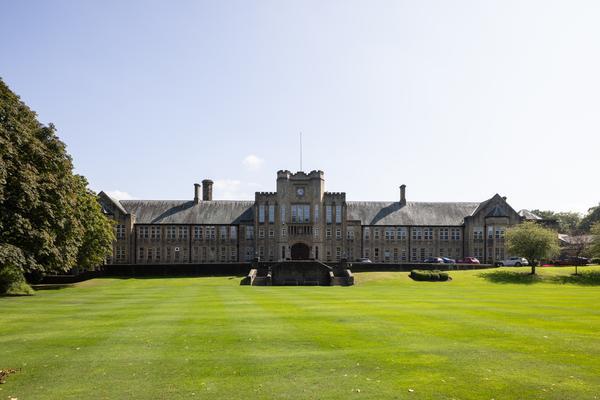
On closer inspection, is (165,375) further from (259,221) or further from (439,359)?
(259,221)

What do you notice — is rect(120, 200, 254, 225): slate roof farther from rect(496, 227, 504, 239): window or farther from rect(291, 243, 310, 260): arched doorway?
rect(496, 227, 504, 239): window

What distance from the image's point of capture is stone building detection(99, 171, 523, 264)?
8219 centimetres

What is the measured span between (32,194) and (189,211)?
5233 centimetres

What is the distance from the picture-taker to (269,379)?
12992 millimetres

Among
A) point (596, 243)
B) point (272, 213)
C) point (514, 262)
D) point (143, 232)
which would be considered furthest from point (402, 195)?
point (143, 232)

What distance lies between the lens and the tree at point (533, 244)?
66.2 m

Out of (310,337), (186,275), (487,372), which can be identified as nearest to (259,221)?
(186,275)

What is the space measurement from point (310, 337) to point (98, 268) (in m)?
57.0

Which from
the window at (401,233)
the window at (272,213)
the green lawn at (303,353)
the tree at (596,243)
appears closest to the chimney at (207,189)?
the window at (272,213)

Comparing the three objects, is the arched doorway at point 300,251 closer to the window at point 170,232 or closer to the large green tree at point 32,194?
the window at point 170,232

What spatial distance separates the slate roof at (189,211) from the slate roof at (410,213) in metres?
18.2

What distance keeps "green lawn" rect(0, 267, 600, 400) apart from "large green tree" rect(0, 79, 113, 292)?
1035 cm

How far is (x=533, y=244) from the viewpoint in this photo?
66250 millimetres

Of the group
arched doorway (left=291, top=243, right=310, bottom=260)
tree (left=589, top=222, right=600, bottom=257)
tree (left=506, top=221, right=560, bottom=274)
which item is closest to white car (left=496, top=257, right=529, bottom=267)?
tree (left=506, top=221, right=560, bottom=274)
